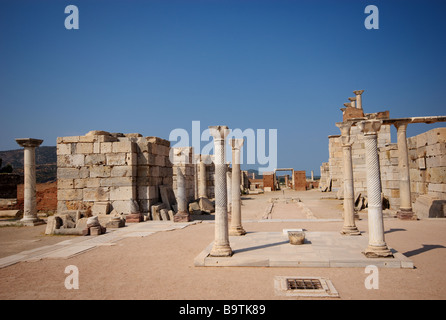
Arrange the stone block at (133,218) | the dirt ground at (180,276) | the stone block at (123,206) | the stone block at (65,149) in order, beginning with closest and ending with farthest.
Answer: the dirt ground at (180,276)
the stone block at (133,218)
the stone block at (123,206)
the stone block at (65,149)

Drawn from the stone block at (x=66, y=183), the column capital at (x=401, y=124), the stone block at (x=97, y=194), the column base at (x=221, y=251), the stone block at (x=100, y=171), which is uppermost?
the column capital at (x=401, y=124)

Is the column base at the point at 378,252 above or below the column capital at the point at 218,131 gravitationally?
below

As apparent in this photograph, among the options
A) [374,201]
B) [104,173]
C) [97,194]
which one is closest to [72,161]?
[104,173]

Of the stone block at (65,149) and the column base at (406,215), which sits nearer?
the column base at (406,215)

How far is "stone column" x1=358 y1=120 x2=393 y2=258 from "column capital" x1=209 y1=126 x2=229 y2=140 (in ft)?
10.2

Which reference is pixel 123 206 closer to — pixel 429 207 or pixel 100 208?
pixel 100 208

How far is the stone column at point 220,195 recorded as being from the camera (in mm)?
7293

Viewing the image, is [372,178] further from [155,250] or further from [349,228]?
[155,250]

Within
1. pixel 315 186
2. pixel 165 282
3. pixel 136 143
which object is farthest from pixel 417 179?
pixel 315 186

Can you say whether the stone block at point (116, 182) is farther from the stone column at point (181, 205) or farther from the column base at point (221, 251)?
the column base at point (221, 251)

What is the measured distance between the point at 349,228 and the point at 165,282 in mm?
5994

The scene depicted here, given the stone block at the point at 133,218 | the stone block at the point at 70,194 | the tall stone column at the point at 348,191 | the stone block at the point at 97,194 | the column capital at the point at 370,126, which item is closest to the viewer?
the column capital at the point at 370,126

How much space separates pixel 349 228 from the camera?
9.45m

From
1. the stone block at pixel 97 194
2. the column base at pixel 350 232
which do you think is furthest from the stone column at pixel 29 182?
the column base at pixel 350 232
